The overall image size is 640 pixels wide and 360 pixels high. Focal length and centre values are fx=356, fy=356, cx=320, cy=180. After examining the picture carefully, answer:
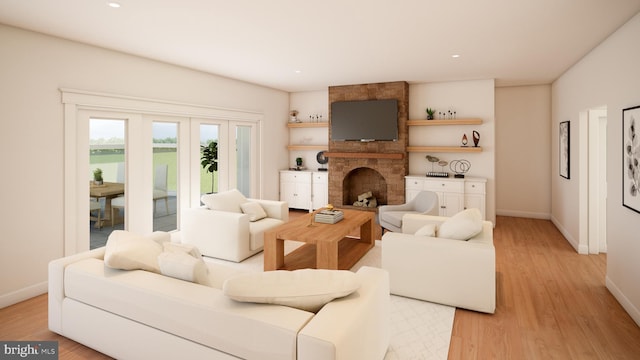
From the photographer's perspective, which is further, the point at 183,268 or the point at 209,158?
the point at 209,158

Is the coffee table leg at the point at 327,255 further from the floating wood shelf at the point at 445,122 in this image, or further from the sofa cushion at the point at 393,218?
the floating wood shelf at the point at 445,122

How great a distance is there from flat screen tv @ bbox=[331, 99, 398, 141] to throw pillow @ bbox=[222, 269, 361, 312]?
5.19m

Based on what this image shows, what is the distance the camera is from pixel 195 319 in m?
1.92

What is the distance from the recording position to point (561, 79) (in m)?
5.81

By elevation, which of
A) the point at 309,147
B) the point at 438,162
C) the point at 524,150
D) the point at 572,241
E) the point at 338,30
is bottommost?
the point at 572,241

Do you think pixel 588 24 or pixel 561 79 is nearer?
pixel 588 24

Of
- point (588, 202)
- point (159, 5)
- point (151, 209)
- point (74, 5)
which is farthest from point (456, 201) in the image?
point (74, 5)

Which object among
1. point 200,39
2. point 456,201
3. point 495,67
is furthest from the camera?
point 456,201

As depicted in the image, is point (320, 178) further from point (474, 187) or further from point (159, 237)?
point (159, 237)

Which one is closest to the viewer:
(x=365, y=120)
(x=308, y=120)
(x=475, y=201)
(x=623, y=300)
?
(x=623, y=300)

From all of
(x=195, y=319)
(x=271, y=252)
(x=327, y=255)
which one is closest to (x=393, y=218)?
(x=327, y=255)

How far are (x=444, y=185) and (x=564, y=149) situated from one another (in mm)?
1868

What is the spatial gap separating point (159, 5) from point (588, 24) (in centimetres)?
392

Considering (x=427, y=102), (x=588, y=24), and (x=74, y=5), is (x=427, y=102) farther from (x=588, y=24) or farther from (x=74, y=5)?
(x=74, y=5)
